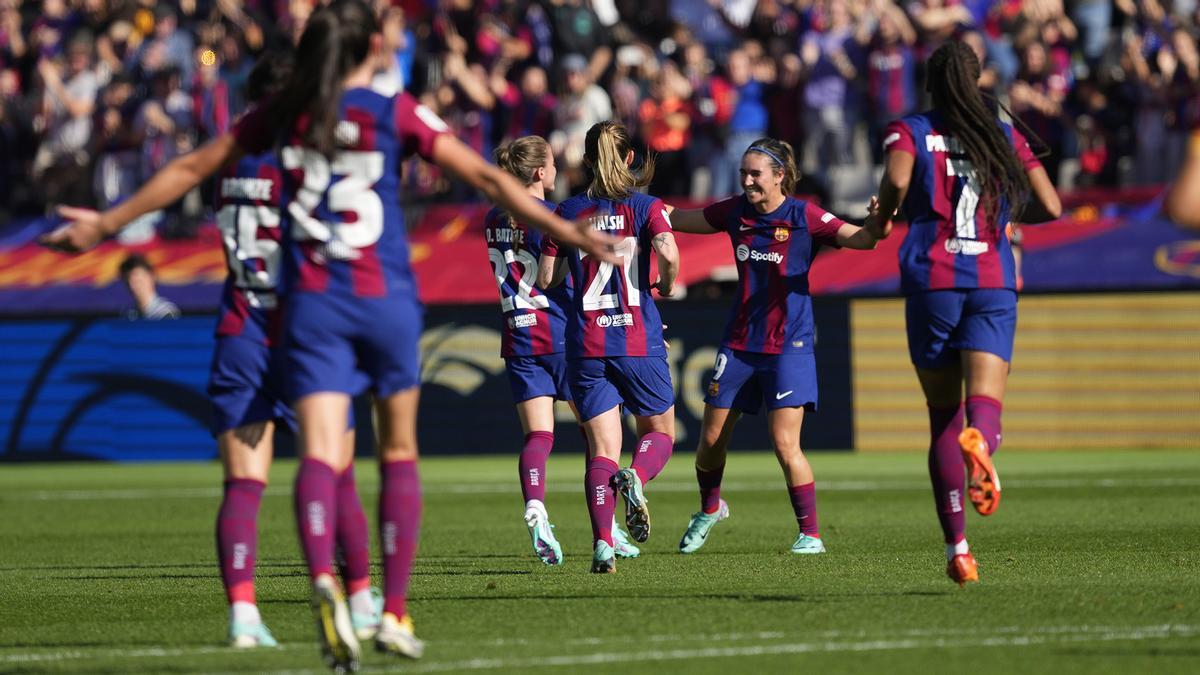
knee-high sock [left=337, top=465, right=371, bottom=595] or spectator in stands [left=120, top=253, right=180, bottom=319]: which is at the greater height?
knee-high sock [left=337, top=465, right=371, bottom=595]

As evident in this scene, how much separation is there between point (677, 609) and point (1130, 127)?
1397 centimetres

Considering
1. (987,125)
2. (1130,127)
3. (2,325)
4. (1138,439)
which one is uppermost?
(987,125)

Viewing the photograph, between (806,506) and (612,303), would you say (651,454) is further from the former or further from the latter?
(806,506)

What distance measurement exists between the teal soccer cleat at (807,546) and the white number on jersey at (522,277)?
190 centimetres

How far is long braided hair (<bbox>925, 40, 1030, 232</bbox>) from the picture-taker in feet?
25.3

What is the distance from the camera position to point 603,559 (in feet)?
30.2

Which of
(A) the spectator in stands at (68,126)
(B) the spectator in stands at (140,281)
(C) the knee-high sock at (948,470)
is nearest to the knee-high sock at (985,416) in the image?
(C) the knee-high sock at (948,470)

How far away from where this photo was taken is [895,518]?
12.4m

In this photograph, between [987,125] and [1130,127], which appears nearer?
[987,125]

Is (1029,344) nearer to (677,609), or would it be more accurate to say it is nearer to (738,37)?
(738,37)

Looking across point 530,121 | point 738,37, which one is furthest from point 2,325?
point 738,37

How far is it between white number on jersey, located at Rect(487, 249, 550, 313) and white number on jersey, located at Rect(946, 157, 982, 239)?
2897 mm

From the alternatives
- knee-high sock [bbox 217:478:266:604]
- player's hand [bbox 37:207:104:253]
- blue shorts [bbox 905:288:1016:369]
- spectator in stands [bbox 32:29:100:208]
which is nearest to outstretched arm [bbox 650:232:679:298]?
blue shorts [bbox 905:288:1016:369]

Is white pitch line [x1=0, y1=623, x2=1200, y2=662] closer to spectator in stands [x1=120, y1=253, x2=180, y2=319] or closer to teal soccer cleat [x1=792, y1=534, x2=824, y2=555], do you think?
teal soccer cleat [x1=792, y1=534, x2=824, y2=555]
